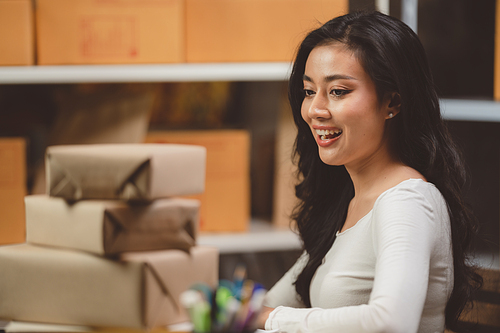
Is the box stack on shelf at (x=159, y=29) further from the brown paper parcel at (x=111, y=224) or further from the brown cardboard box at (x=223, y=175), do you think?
the brown paper parcel at (x=111, y=224)

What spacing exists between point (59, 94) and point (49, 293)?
45.2 inches

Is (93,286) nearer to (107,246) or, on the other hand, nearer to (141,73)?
(107,246)

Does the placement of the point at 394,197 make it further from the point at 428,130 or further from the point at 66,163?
the point at 66,163

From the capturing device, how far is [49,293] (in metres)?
0.90

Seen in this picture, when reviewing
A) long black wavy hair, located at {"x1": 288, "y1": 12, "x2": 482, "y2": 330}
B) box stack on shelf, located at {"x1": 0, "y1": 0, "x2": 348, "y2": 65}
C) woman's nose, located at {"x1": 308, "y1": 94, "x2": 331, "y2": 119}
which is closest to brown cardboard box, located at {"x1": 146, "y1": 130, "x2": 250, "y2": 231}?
box stack on shelf, located at {"x1": 0, "y1": 0, "x2": 348, "y2": 65}

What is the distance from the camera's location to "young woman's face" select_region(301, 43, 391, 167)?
0.98 m

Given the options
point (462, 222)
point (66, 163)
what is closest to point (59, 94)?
point (66, 163)

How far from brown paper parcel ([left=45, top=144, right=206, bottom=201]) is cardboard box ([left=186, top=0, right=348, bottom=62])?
738 mm

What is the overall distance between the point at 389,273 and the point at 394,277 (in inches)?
0.4

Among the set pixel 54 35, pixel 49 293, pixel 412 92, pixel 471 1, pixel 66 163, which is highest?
pixel 471 1

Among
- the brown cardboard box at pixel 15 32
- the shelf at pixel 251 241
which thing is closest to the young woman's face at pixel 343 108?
the shelf at pixel 251 241

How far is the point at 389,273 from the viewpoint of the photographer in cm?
80

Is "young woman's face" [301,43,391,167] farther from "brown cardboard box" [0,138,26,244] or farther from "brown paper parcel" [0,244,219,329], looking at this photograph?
"brown cardboard box" [0,138,26,244]

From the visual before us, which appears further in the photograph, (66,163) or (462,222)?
(462,222)
